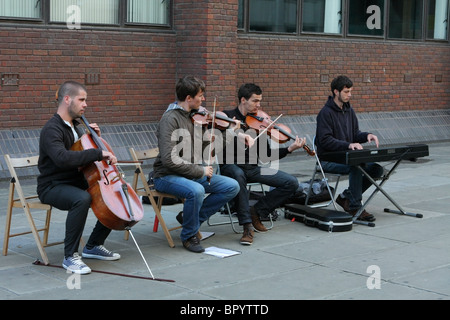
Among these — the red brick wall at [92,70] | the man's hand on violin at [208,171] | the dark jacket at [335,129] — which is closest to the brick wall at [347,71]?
the red brick wall at [92,70]

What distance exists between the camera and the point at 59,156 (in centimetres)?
602

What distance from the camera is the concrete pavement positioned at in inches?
219

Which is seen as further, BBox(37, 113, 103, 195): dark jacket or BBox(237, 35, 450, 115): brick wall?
BBox(237, 35, 450, 115): brick wall

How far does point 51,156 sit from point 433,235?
12.5 feet

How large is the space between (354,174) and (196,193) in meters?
2.25

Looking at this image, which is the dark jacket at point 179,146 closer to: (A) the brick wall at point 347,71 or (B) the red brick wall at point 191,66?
(B) the red brick wall at point 191,66

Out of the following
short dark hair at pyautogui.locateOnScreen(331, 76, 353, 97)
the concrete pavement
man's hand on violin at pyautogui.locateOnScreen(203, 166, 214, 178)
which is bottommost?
the concrete pavement

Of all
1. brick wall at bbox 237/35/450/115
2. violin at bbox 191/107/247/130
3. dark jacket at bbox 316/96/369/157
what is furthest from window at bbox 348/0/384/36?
violin at bbox 191/107/247/130

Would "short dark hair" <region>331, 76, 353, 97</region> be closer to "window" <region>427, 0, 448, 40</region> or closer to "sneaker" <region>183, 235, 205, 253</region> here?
"sneaker" <region>183, 235, 205, 253</region>

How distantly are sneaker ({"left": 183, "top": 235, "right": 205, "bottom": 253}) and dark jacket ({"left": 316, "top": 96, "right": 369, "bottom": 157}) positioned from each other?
202 cm

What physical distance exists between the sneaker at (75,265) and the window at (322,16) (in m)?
8.97

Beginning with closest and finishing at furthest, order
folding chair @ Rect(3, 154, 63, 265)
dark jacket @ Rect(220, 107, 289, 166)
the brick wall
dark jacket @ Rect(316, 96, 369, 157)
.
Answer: folding chair @ Rect(3, 154, 63, 265) < dark jacket @ Rect(220, 107, 289, 166) < dark jacket @ Rect(316, 96, 369, 157) < the brick wall

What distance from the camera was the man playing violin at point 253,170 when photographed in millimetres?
7402
